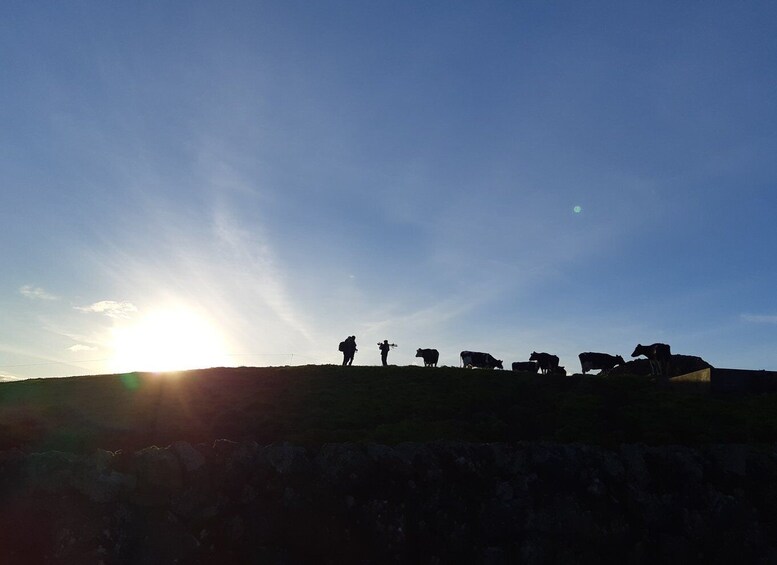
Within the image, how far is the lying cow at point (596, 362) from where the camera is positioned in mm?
41500

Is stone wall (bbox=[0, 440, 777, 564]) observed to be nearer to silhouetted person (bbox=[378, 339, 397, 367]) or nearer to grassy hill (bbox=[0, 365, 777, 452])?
grassy hill (bbox=[0, 365, 777, 452])

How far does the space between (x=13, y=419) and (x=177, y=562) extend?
63.4 ft

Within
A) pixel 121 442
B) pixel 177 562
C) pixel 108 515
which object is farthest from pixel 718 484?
pixel 121 442

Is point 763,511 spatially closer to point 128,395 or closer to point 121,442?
point 121,442

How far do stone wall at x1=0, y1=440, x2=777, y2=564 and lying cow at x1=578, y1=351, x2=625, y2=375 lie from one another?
29714 mm

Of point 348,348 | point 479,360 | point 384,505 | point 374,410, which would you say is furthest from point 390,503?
point 479,360

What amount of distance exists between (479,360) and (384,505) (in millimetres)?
38830

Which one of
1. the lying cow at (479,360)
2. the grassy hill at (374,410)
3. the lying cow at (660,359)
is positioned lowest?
the grassy hill at (374,410)

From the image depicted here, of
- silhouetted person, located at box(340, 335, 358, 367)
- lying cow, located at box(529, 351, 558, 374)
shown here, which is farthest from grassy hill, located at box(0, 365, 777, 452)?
lying cow, located at box(529, 351, 558, 374)

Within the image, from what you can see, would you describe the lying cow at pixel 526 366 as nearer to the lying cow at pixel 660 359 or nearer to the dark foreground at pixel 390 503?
the lying cow at pixel 660 359

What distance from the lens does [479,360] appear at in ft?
158

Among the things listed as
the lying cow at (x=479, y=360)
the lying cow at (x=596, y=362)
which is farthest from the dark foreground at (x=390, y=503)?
the lying cow at (x=479, y=360)

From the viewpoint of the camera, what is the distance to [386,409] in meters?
24.2

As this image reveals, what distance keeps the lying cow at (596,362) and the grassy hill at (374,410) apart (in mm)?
10999
